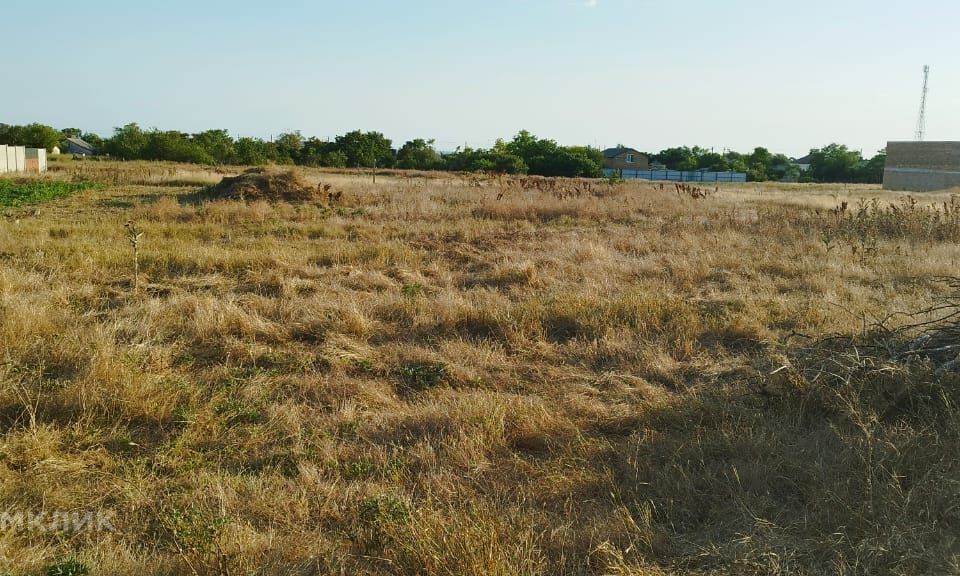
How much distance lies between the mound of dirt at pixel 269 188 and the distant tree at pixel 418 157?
3415cm

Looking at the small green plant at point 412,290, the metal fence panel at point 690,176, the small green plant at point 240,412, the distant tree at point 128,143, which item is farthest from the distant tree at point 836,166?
the small green plant at point 240,412

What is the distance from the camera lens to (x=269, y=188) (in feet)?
60.2

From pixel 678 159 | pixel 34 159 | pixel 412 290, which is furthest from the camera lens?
pixel 678 159

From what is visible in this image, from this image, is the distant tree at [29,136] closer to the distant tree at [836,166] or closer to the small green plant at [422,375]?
the small green plant at [422,375]

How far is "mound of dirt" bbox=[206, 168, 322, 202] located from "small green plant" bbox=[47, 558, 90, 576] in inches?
619

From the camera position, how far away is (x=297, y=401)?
4770 millimetres

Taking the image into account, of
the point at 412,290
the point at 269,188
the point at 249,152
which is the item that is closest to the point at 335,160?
the point at 249,152

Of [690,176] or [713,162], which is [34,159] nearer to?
[690,176]

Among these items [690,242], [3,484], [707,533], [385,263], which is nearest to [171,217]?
[385,263]

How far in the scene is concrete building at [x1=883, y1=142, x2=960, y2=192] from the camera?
47375 mm

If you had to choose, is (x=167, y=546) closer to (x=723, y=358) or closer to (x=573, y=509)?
(x=573, y=509)

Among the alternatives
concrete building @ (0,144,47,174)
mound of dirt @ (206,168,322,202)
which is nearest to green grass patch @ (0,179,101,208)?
mound of dirt @ (206,168,322,202)

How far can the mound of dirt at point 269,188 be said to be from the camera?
1783 centimetres

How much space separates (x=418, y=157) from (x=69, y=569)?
54604 millimetres
